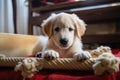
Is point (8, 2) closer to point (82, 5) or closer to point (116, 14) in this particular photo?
point (82, 5)

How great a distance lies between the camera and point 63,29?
967 mm

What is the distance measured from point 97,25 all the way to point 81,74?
127cm

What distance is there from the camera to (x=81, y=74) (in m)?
0.76

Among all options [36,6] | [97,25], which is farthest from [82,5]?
[36,6]

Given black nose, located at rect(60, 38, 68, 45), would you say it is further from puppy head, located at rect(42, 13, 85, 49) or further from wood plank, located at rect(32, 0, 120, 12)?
wood plank, located at rect(32, 0, 120, 12)

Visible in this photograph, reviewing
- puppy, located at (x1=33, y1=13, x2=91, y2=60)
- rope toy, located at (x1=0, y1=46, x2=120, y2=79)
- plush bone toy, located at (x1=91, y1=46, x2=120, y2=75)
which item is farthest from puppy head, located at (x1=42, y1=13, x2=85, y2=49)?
plush bone toy, located at (x1=91, y1=46, x2=120, y2=75)

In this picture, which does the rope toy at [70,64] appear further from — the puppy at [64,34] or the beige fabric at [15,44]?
the beige fabric at [15,44]

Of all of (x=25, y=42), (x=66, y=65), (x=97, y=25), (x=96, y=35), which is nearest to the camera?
(x=66, y=65)

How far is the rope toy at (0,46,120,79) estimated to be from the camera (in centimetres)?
66

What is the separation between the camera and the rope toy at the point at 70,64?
655mm

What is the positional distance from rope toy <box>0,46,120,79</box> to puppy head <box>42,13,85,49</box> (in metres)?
0.17

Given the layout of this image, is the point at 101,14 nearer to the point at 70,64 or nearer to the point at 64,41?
the point at 64,41

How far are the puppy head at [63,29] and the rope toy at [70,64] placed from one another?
0.17 meters

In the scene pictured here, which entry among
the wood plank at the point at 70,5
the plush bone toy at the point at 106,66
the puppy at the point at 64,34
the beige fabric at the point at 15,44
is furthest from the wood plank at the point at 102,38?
the plush bone toy at the point at 106,66
